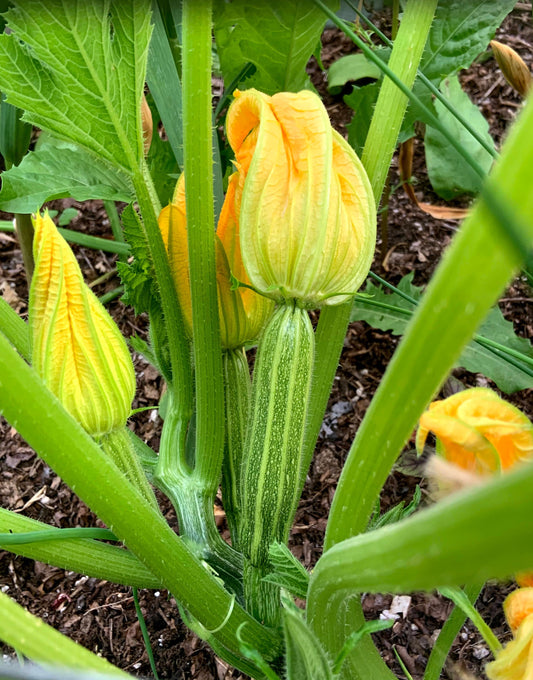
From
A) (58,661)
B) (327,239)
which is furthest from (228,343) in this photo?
(58,661)

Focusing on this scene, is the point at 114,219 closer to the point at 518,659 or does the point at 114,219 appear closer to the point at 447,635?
the point at 447,635

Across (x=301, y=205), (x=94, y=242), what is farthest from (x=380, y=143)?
(x=94, y=242)

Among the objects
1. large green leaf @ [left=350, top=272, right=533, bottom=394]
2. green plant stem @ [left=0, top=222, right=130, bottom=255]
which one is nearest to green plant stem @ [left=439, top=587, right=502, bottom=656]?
large green leaf @ [left=350, top=272, right=533, bottom=394]

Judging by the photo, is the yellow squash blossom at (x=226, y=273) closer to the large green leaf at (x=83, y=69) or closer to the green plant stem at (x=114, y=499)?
the large green leaf at (x=83, y=69)

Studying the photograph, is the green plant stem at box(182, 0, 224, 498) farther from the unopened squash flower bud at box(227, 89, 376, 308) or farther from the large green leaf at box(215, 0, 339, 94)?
the large green leaf at box(215, 0, 339, 94)

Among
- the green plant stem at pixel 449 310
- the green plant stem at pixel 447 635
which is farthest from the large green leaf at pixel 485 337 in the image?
the green plant stem at pixel 449 310
